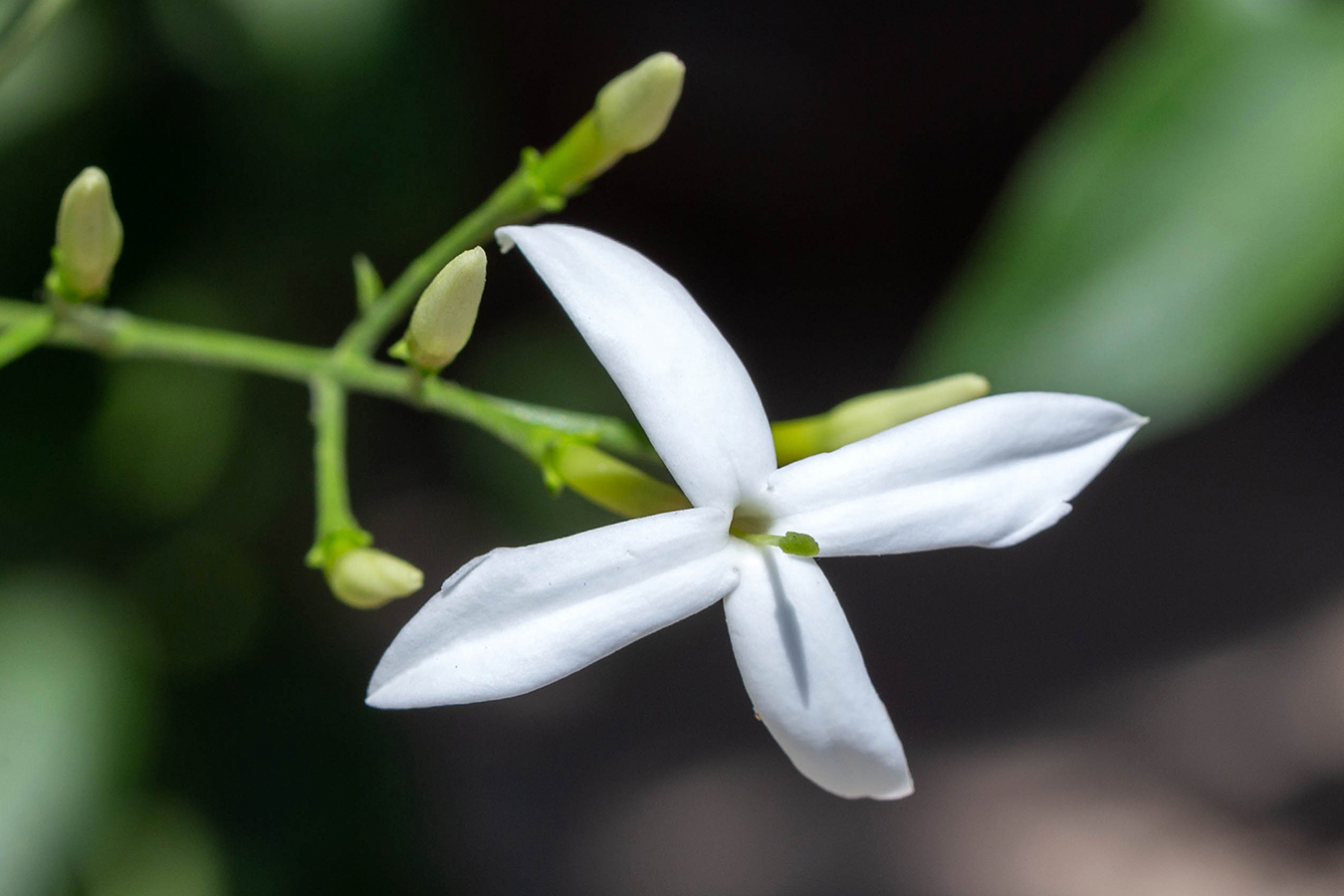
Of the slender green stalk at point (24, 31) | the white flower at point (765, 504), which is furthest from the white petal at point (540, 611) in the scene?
the slender green stalk at point (24, 31)

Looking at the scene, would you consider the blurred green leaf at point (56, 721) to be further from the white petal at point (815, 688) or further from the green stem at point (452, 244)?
the white petal at point (815, 688)

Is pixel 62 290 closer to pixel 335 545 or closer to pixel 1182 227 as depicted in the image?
pixel 335 545

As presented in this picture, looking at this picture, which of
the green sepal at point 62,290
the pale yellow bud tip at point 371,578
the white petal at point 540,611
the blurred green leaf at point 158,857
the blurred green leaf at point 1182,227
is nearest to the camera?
the white petal at point 540,611

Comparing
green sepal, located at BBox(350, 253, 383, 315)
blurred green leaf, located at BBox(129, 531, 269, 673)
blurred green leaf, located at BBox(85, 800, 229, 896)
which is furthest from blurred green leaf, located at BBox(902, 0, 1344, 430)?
blurred green leaf, located at BBox(85, 800, 229, 896)

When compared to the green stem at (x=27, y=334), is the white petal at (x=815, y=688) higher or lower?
lower

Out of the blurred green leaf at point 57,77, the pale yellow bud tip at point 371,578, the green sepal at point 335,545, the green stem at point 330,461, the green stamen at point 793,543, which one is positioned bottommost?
the green stamen at point 793,543

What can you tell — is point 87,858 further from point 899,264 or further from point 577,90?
point 899,264

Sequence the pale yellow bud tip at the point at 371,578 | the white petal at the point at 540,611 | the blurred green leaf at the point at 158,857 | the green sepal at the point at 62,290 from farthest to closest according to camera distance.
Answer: the blurred green leaf at the point at 158,857, the green sepal at the point at 62,290, the pale yellow bud tip at the point at 371,578, the white petal at the point at 540,611

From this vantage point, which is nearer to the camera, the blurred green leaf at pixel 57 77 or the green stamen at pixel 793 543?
the green stamen at pixel 793 543
